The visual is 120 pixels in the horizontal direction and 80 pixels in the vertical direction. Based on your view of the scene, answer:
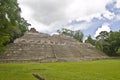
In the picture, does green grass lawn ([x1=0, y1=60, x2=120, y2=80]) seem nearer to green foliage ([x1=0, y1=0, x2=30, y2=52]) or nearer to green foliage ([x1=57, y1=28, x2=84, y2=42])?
green foliage ([x1=0, y1=0, x2=30, y2=52])

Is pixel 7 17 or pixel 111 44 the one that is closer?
pixel 7 17

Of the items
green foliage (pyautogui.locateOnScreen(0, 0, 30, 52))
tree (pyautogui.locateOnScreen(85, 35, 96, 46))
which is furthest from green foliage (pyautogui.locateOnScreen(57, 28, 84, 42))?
green foliage (pyautogui.locateOnScreen(0, 0, 30, 52))

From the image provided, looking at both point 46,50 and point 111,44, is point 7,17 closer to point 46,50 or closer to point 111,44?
point 46,50

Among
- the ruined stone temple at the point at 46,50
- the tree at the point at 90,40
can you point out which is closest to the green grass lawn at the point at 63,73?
the ruined stone temple at the point at 46,50

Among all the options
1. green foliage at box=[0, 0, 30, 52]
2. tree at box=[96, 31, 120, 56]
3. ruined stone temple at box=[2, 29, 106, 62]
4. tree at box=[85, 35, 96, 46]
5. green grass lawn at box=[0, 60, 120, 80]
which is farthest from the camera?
tree at box=[85, 35, 96, 46]

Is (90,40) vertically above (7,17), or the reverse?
(7,17)

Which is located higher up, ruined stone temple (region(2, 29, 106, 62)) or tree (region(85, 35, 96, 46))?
tree (region(85, 35, 96, 46))

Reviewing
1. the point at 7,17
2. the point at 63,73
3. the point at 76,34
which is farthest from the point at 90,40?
the point at 63,73

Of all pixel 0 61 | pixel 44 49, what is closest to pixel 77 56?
pixel 44 49

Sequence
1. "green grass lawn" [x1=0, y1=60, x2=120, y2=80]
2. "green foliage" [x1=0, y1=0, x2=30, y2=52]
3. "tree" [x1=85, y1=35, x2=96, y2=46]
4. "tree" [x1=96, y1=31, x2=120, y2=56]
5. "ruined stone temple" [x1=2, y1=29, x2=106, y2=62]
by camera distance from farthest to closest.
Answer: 1. "tree" [x1=85, y1=35, x2=96, y2=46]
2. "tree" [x1=96, y1=31, x2=120, y2=56]
3. "ruined stone temple" [x1=2, y1=29, x2=106, y2=62]
4. "green foliage" [x1=0, y1=0, x2=30, y2=52]
5. "green grass lawn" [x1=0, y1=60, x2=120, y2=80]

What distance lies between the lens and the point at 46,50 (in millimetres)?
61844

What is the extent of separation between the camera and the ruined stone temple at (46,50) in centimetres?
5687

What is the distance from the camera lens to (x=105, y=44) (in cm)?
8112

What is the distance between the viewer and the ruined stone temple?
187 feet
